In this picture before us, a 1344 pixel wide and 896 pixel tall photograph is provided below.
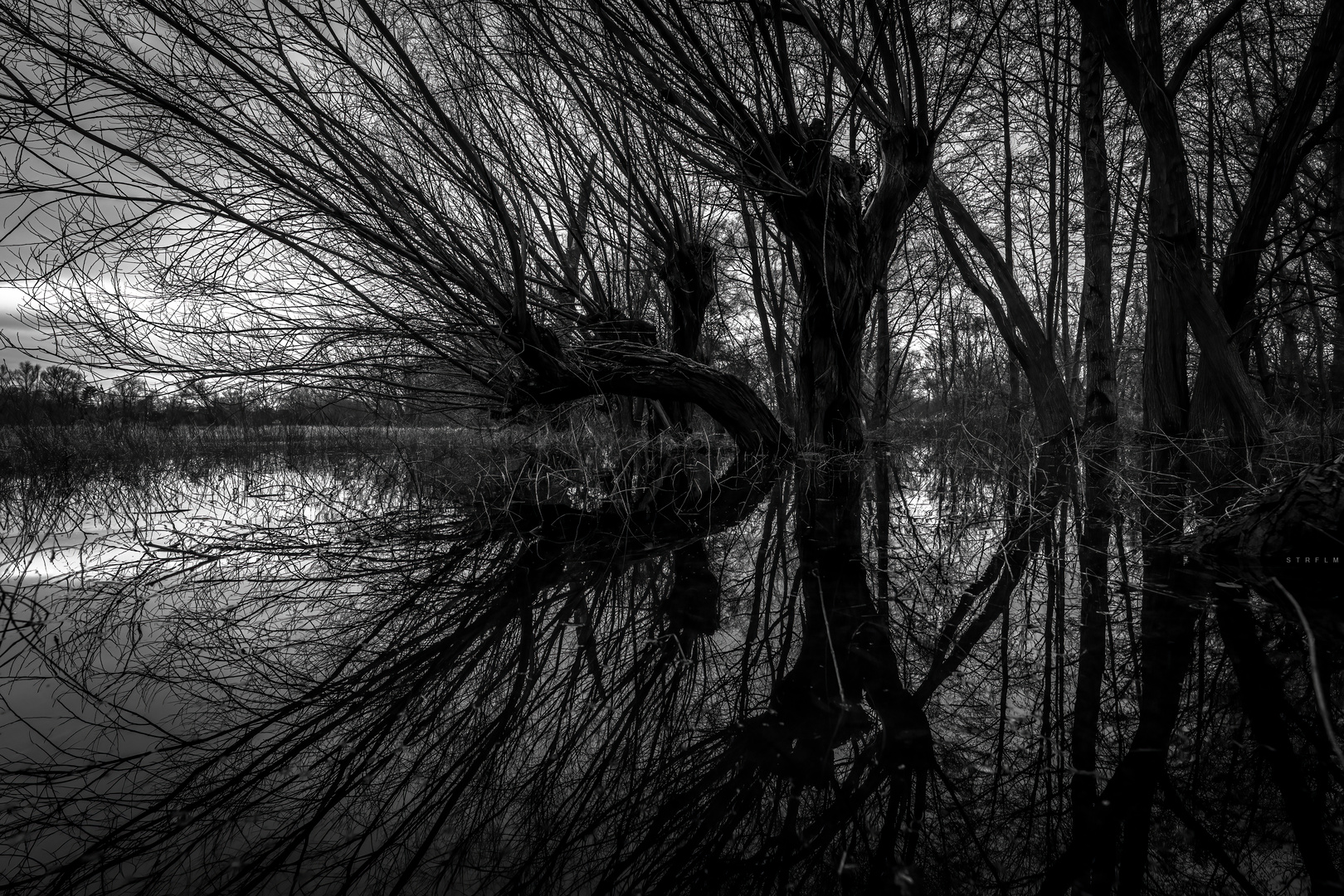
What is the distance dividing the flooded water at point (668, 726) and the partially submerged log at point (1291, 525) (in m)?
0.08

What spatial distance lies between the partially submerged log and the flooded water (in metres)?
0.08

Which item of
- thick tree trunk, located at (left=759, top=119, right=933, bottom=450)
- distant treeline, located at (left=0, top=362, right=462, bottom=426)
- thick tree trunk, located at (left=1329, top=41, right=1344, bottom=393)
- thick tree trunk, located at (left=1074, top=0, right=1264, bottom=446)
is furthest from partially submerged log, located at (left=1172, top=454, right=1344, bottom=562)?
distant treeline, located at (left=0, top=362, right=462, bottom=426)

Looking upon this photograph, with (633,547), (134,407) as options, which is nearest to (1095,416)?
(633,547)

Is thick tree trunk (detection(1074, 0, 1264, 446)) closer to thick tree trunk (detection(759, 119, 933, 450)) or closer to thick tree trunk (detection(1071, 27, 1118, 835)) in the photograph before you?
thick tree trunk (detection(1071, 27, 1118, 835))

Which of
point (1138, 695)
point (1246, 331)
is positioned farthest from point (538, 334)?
point (1246, 331)

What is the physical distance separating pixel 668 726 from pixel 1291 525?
87.2 inches

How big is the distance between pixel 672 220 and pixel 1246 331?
4606mm

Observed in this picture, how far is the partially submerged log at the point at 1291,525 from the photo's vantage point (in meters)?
1.93

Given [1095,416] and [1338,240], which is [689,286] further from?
[1338,240]

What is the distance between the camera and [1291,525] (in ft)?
6.62

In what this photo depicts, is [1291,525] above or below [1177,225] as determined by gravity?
below

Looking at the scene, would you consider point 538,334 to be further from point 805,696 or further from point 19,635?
point 805,696

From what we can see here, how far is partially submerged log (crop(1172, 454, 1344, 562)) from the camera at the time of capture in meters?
1.93

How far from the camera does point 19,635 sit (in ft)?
5.13
